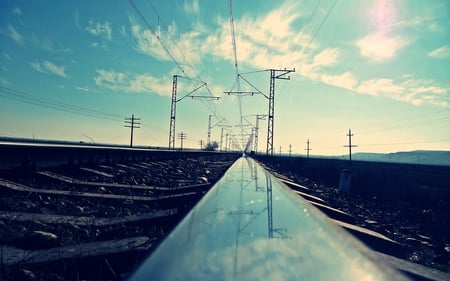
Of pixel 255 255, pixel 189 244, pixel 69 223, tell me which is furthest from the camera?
pixel 69 223

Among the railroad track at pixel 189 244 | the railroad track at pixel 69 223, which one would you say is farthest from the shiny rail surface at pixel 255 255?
the railroad track at pixel 69 223

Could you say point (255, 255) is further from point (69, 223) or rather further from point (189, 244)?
point (69, 223)

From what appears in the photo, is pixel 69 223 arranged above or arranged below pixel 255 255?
below

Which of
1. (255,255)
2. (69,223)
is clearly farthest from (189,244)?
(69,223)

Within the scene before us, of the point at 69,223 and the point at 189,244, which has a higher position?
the point at 189,244

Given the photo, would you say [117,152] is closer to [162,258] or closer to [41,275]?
[41,275]

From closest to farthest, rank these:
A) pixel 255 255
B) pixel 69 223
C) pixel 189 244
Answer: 1. pixel 255 255
2. pixel 189 244
3. pixel 69 223

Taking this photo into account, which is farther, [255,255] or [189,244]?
[189,244]

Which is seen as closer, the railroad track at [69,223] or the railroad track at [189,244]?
the railroad track at [189,244]

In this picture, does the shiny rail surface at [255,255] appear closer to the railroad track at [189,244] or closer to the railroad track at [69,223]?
the railroad track at [189,244]

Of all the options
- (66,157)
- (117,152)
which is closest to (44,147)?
(66,157)

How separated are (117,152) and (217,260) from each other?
932cm

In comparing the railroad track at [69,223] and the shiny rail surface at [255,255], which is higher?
the shiny rail surface at [255,255]

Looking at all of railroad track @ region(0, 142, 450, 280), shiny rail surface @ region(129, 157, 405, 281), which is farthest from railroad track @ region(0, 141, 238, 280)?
shiny rail surface @ region(129, 157, 405, 281)
